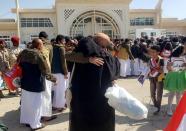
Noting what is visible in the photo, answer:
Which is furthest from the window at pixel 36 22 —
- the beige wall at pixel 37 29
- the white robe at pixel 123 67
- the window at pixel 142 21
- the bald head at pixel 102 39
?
the bald head at pixel 102 39

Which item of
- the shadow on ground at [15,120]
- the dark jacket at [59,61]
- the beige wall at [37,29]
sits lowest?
the shadow on ground at [15,120]

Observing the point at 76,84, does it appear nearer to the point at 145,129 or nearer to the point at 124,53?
the point at 145,129

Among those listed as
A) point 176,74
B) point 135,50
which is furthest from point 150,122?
point 135,50

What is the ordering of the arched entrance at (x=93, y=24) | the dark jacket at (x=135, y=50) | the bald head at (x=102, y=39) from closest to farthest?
the bald head at (x=102, y=39) < the dark jacket at (x=135, y=50) < the arched entrance at (x=93, y=24)

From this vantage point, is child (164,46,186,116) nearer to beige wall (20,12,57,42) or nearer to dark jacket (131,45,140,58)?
dark jacket (131,45,140,58)

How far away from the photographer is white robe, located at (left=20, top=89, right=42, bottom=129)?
6.00 meters

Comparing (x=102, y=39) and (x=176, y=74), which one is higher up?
(x=102, y=39)

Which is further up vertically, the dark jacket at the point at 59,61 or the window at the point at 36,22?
the window at the point at 36,22

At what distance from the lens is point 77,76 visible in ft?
13.3

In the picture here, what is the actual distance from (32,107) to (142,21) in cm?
3923

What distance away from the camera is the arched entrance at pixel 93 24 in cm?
4178

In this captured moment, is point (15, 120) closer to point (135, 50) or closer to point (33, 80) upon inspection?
point (33, 80)

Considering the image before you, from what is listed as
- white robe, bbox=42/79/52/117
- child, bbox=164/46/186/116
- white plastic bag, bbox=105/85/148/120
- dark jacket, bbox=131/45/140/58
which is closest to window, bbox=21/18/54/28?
dark jacket, bbox=131/45/140/58

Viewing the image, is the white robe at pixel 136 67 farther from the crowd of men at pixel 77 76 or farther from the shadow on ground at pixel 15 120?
the shadow on ground at pixel 15 120
